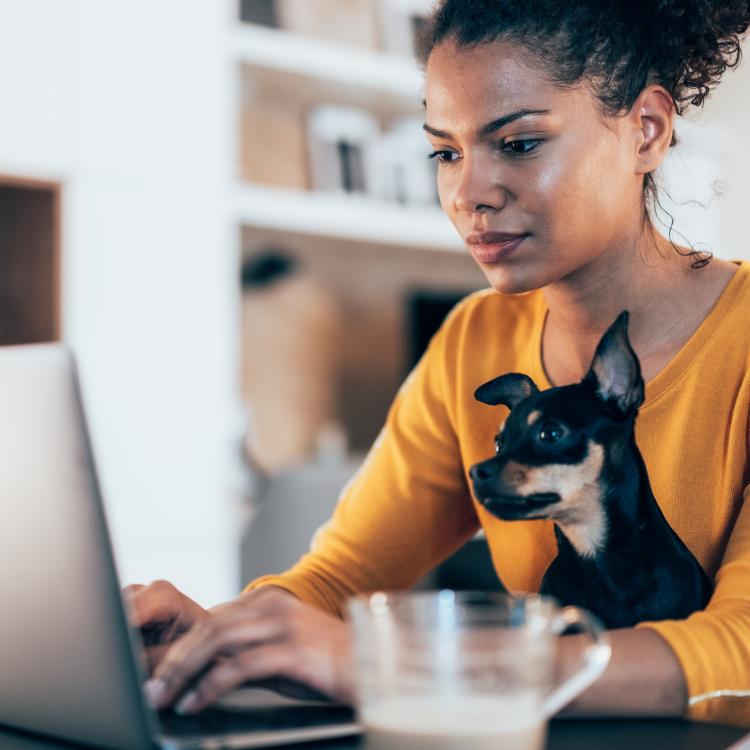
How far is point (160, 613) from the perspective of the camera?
820mm

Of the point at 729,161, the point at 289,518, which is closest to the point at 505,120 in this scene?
the point at 289,518

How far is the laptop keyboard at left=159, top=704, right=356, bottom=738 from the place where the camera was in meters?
0.63

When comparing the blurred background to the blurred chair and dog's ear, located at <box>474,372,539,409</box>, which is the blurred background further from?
dog's ear, located at <box>474,372,539,409</box>

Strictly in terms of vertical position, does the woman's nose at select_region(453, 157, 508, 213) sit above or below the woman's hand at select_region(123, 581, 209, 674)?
above

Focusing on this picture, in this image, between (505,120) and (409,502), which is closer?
(505,120)

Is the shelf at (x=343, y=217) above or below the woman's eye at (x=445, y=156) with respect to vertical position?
above

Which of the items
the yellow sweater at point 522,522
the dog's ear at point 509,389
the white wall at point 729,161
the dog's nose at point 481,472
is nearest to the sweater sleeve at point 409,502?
the yellow sweater at point 522,522

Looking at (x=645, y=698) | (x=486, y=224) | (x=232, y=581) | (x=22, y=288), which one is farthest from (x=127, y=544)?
(x=645, y=698)

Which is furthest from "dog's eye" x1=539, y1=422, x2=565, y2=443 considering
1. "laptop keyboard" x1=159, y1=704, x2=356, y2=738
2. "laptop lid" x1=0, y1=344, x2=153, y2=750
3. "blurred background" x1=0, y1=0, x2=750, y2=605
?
"blurred background" x1=0, y1=0, x2=750, y2=605

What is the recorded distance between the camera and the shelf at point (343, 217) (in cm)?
283

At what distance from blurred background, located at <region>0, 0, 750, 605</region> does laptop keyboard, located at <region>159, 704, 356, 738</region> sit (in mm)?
1328

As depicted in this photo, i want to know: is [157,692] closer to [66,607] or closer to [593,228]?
[66,607]

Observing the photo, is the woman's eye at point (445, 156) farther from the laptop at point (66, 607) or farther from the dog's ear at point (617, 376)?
the laptop at point (66, 607)

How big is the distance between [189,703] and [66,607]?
11 centimetres
